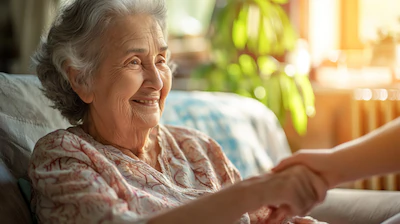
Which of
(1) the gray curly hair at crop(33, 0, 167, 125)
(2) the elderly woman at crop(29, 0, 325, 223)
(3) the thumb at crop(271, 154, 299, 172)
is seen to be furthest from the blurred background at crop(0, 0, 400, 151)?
(3) the thumb at crop(271, 154, 299, 172)

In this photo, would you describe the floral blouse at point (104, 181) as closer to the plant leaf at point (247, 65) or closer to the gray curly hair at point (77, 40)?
the gray curly hair at point (77, 40)

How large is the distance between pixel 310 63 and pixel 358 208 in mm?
2115

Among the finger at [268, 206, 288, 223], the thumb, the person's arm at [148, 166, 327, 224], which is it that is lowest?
the finger at [268, 206, 288, 223]

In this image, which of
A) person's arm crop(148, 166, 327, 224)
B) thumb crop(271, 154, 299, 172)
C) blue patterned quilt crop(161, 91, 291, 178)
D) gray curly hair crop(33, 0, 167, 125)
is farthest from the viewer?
blue patterned quilt crop(161, 91, 291, 178)

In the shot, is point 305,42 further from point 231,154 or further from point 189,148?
point 189,148

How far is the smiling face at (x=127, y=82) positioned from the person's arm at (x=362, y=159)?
0.46 m

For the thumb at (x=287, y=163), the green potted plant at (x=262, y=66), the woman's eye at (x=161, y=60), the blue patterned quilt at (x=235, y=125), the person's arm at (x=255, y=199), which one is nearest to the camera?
the person's arm at (x=255, y=199)

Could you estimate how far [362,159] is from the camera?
120cm

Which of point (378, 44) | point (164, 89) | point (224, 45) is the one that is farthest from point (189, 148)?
point (378, 44)

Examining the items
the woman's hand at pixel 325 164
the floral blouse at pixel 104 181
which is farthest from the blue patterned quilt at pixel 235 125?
the woman's hand at pixel 325 164

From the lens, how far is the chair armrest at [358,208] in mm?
1597

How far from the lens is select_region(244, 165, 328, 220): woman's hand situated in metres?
1.20

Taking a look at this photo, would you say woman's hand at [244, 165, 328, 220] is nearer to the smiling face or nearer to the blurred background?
the smiling face

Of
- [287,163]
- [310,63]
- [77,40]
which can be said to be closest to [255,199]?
[287,163]
